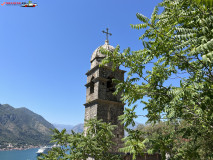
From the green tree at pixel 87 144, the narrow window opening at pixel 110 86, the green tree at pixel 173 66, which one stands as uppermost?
the narrow window opening at pixel 110 86

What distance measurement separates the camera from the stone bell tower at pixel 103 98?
14273 mm

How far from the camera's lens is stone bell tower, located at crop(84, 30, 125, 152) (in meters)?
14.3

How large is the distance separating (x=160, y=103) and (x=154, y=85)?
1.95 feet

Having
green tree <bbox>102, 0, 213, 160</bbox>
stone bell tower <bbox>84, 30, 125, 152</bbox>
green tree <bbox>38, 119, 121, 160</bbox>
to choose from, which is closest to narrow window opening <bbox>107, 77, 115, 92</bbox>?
stone bell tower <bbox>84, 30, 125, 152</bbox>

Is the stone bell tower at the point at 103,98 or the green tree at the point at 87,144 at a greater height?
the stone bell tower at the point at 103,98

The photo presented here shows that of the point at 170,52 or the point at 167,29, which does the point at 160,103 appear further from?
the point at 167,29

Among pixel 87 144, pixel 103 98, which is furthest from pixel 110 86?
pixel 87 144

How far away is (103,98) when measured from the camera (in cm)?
1475

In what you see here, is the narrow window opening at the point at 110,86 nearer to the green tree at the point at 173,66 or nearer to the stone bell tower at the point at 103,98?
the stone bell tower at the point at 103,98

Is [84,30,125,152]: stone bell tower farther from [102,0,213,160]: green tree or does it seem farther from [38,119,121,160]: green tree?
[102,0,213,160]: green tree

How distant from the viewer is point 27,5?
14227 millimetres

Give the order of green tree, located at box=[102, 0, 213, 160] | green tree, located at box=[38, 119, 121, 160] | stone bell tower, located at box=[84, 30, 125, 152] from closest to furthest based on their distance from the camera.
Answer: green tree, located at box=[102, 0, 213, 160]
green tree, located at box=[38, 119, 121, 160]
stone bell tower, located at box=[84, 30, 125, 152]

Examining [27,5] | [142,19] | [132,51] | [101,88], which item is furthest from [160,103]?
[27,5]

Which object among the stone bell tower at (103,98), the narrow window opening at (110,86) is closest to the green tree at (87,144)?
the stone bell tower at (103,98)
